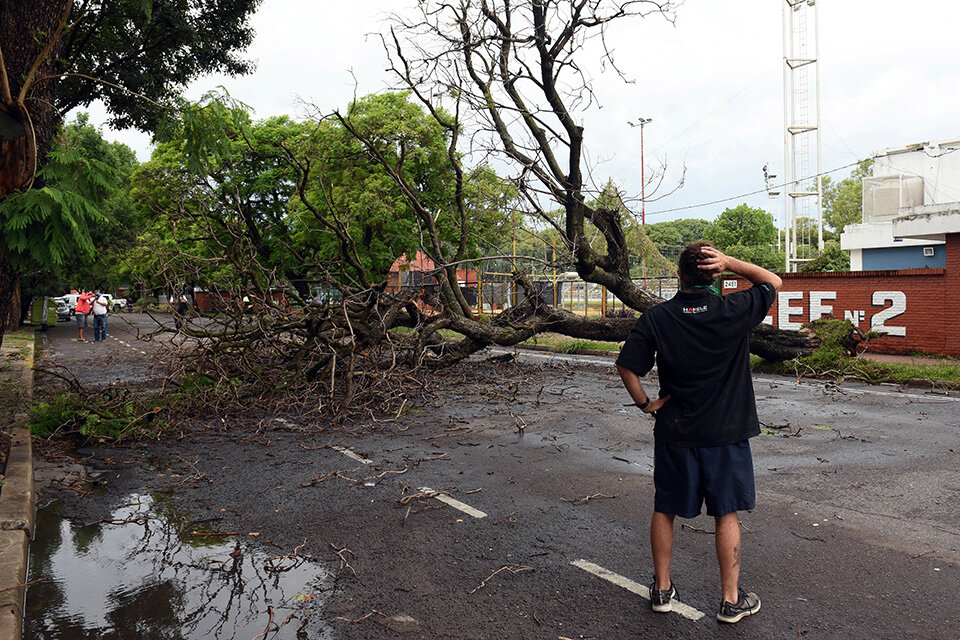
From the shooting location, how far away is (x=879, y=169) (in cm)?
3822

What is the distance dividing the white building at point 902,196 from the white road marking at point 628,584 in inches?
1158

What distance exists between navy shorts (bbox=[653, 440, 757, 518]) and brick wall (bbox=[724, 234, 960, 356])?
15.0 metres

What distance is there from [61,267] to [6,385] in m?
8.06

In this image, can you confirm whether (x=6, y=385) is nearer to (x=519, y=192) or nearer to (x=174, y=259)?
(x=174, y=259)

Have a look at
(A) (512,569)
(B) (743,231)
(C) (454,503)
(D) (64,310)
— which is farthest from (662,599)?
(B) (743,231)

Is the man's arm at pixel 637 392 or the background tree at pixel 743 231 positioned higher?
the background tree at pixel 743 231

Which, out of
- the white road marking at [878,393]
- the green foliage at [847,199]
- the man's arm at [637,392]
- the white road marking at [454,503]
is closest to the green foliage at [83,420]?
the white road marking at [454,503]

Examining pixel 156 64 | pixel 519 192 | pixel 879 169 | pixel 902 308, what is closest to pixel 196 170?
pixel 156 64

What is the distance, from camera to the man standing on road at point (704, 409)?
336 centimetres

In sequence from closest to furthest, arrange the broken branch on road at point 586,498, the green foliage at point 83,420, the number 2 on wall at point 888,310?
the broken branch on road at point 586,498
the green foliage at point 83,420
the number 2 on wall at point 888,310

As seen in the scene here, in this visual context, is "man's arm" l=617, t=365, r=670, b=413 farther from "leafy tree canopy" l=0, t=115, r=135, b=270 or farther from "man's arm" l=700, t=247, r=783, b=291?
"leafy tree canopy" l=0, t=115, r=135, b=270

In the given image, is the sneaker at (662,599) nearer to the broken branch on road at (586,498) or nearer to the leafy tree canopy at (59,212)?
the broken branch on road at (586,498)

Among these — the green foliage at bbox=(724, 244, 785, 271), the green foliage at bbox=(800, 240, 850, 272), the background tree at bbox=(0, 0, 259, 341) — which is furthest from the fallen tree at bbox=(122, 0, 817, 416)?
the green foliage at bbox=(724, 244, 785, 271)

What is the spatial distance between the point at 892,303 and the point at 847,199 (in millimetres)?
56229
